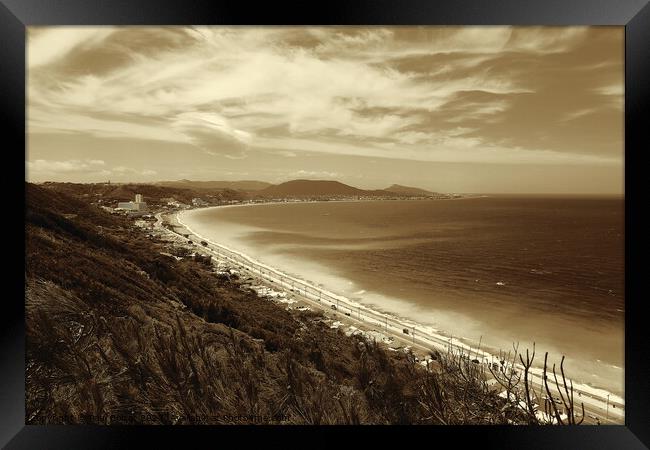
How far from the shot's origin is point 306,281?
3.28 m

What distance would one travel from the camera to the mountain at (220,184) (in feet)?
8.16

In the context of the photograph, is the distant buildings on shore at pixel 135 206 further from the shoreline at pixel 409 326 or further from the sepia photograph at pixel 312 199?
the shoreline at pixel 409 326

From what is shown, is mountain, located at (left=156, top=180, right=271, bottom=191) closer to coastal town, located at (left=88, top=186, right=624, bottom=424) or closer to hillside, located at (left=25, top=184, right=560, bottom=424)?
coastal town, located at (left=88, top=186, right=624, bottom=424)

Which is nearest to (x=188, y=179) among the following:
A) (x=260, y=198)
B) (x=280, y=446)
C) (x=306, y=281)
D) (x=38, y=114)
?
(x=260, y=198)

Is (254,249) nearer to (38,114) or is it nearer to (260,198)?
(260,198)

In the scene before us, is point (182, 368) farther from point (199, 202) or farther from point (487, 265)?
point (487, 265)

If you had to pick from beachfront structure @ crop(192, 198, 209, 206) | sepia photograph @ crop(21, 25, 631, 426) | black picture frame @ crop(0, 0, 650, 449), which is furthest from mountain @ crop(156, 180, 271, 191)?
black picture frame @ crop(0, 0, 650, 449)

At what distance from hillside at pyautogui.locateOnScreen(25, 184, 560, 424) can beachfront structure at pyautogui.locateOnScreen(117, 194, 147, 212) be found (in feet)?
1.29

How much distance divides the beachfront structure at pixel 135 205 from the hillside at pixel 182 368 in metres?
0.39

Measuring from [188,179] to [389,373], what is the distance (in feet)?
6.98

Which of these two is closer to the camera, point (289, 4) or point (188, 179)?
point (289, 4)

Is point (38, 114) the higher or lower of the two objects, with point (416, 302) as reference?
higher

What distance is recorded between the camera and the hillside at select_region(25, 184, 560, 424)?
197 centimetres

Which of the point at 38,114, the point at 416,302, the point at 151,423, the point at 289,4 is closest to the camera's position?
the point at 289,4
